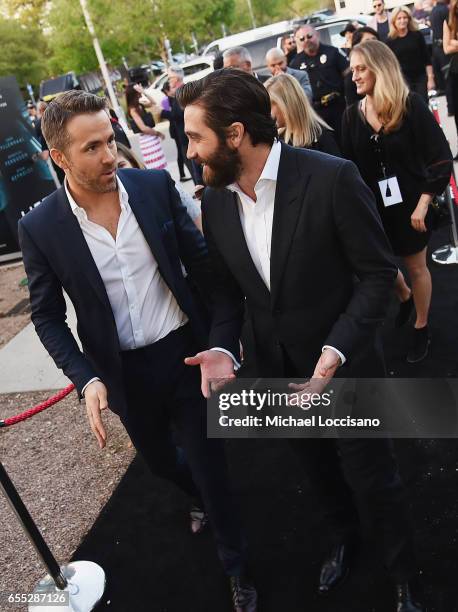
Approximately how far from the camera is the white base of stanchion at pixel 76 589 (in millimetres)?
3096

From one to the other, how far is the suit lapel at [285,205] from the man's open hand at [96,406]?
2.76 feet

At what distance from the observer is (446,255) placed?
19.2ft

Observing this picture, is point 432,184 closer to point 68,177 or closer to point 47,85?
point 68,177

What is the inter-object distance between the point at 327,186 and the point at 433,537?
1.82 metres

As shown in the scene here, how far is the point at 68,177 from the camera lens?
2.59m

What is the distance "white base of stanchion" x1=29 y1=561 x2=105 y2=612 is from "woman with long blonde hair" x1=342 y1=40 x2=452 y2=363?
107 inches

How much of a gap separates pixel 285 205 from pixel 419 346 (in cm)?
260

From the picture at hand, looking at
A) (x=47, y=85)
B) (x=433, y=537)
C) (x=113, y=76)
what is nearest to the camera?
(x=433, y=537)

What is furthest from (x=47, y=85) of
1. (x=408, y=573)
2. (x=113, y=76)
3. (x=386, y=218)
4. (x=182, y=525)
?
(x=113, y=76)

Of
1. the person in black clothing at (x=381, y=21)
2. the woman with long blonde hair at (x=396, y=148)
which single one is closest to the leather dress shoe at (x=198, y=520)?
the woman with long blonde hair at (x=396, y=148)

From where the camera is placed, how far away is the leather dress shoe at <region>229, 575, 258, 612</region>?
9.22 ft

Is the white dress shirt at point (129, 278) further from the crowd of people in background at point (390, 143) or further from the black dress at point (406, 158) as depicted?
the black dress at point (406, 158)

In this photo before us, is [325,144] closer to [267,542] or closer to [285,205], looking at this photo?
[285,205]

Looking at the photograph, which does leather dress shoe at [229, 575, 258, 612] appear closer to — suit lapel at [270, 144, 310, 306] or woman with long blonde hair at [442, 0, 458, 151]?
suit lapel at [270, 144, 310, 306]
